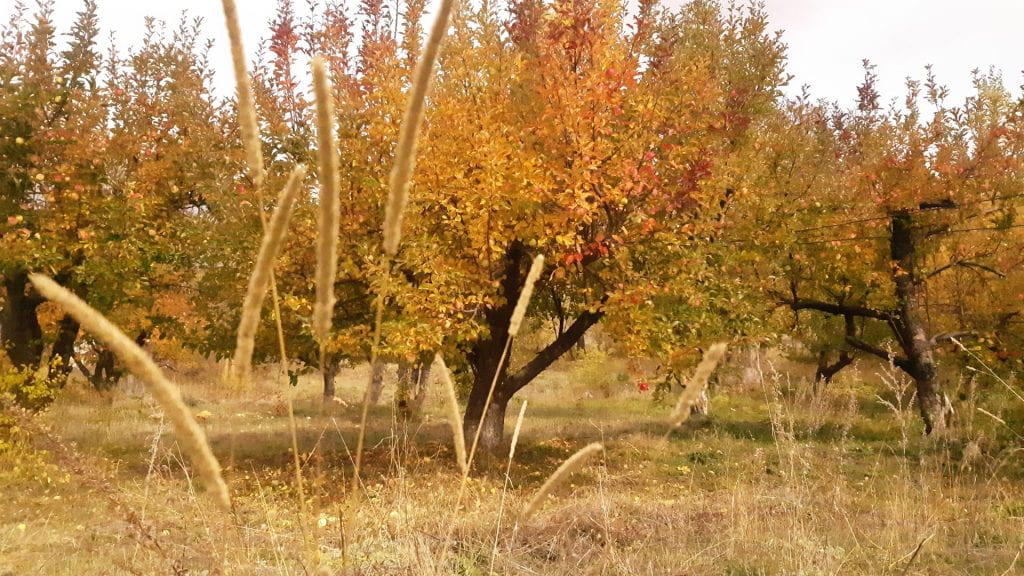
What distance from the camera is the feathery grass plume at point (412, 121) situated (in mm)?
952

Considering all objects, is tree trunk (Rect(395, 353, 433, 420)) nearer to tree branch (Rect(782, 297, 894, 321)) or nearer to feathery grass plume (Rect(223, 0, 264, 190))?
feathery grass plume (Rect(223, 0, 264, 190))

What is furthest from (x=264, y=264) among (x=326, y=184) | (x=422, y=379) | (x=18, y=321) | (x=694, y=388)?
(x=422, y=379)

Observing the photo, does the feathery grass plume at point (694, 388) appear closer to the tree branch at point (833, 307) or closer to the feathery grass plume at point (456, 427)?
the feathery grass plume at point (456, 427)

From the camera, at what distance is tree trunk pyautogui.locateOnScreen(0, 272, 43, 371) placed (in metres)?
12.7

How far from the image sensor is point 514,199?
8.92 m

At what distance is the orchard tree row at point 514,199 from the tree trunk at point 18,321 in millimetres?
57

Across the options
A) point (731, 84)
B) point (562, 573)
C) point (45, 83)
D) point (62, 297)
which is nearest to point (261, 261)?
point (62, 297)

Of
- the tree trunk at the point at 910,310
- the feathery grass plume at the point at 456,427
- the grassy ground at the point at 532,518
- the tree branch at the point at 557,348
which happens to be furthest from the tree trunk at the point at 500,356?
the feathery grass plume at the point at 456,427

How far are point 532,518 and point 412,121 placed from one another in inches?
183

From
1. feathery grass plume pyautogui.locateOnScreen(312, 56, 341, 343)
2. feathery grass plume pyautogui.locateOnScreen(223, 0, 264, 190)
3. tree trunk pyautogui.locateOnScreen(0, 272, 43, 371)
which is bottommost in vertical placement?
tree trunk pyautogui.locateOnScreen(0, 272, 43, 371)

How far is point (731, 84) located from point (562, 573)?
43.8 feet

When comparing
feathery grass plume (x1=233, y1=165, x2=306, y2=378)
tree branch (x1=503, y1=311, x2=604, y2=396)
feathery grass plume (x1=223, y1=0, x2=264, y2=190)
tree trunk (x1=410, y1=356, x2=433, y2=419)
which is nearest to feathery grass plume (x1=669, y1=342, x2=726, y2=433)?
feathery grass plume (x1=233, y1=165, x2=306, y2=378)

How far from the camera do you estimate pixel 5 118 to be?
11.2 m

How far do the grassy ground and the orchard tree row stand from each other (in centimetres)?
188
